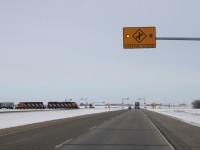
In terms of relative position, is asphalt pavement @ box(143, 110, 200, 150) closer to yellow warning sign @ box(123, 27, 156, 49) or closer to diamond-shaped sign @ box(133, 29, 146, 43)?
yellow warning sign @ box(123, 27, 156, 49)

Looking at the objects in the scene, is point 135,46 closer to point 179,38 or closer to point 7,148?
point 179,38

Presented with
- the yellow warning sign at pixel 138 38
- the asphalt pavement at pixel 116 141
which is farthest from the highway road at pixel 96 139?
the yellow warning sign at pixel 138 38

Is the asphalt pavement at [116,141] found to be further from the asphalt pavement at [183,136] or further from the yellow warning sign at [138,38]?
the yellow warning sign at [138,38]

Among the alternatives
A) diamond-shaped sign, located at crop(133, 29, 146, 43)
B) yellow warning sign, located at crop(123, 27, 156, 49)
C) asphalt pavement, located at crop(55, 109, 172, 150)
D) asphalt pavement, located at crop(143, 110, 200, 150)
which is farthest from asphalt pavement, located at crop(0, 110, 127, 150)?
diamond-shaped sign, located at crop(133, 29, 146, 43)

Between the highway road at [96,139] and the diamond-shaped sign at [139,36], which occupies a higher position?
the diamond-shaped sign at [139,36]

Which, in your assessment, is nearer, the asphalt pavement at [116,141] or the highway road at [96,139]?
the asphalt pavement at [116,141]

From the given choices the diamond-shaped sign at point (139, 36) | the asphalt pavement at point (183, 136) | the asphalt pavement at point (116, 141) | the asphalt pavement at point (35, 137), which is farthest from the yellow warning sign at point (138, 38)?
the asphalt pavement at point (35, 137)

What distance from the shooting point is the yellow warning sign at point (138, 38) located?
1777 cm

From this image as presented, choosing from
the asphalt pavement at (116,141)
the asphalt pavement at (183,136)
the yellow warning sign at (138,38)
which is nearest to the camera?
the asphalt pavement at (116,141)

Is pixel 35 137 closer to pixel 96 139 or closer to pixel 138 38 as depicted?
pixel 96 139

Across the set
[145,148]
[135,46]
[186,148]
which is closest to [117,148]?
[145,148]

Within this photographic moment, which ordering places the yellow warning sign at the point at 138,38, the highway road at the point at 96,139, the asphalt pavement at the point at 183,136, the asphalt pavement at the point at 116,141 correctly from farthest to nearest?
1. the yellow warning sign at the point at 138,38
2. the asphalt pavement at the point at 183,136
3. the highway road at the point at 96,139
4. the asphalt pavement at the point at 116,141

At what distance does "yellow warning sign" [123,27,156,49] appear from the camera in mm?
17766

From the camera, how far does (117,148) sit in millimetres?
12891
